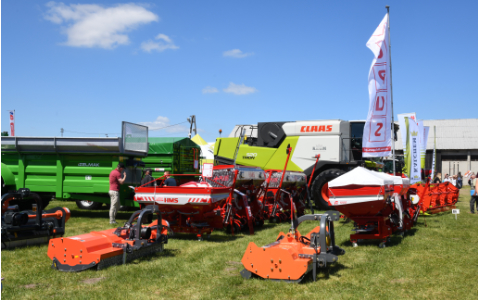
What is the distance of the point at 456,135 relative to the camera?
39375 millimetres

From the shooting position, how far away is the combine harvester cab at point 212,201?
765 centimetres

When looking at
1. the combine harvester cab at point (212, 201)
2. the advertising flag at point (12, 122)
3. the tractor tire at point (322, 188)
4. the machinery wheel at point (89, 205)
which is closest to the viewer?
the combine harvester cab at point (212, 201)

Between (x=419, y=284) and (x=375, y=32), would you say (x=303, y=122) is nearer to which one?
(x=375, y=32)

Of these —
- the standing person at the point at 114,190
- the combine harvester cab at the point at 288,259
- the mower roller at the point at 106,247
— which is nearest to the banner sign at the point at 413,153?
the standing person at the point at 114,190

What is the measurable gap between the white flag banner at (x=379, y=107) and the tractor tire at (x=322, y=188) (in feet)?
8.02

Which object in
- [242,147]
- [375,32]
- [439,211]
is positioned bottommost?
[439,211]

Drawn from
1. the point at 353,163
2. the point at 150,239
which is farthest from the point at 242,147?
the point at 150,239

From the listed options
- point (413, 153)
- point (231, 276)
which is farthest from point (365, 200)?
point (413, 153)

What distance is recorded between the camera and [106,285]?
476cm

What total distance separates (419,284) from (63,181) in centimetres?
922

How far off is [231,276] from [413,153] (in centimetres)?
1030

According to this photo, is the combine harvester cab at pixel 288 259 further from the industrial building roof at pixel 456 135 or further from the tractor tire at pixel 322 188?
the industrial building roof at pixel 456 135

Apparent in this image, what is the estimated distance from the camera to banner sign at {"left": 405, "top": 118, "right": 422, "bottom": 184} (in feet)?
44.4

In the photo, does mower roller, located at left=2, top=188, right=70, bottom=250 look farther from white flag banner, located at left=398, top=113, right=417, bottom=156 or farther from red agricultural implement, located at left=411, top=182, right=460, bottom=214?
white flag banner, located at left=398, top=113, right=417, bottom=156
